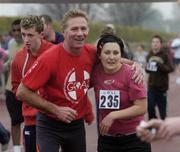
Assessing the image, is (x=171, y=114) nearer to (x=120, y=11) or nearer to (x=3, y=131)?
(x=3, y=131)

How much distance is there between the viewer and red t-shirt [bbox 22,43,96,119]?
505 cm

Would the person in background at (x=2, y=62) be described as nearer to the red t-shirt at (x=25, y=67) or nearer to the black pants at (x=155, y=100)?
the black pants at (x=155, y=100)

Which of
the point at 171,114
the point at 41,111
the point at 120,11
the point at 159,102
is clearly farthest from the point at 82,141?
the point at 120,11

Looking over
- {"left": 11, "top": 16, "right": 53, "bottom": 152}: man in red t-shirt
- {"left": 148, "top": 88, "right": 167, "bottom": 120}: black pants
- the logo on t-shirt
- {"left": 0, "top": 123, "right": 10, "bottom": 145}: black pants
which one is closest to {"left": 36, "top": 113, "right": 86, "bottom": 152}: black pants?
the logo on t-shirt

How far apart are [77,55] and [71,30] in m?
0.25

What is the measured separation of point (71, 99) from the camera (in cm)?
519

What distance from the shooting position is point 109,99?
16.5 feet

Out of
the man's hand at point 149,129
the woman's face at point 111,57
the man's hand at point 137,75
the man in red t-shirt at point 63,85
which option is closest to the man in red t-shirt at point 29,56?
the man in red t-shirt at point 63,85

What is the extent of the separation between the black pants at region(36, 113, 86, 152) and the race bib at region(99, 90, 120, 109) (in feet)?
1.20

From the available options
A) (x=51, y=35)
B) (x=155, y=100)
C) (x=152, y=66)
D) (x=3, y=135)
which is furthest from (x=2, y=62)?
(x=51, y=35)

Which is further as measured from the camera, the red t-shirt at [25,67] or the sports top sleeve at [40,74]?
the red t-shirt at [25,67]

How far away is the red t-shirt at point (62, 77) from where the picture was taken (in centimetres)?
505

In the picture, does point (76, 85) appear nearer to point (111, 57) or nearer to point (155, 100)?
point (111, 57)

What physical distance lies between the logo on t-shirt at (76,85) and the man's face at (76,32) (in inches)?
8.9
